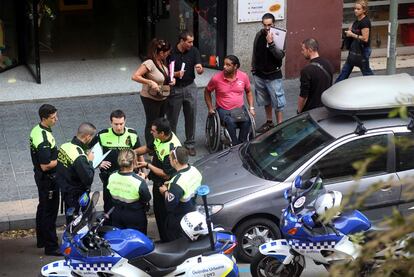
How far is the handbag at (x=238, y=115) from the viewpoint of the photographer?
12125 millimetres

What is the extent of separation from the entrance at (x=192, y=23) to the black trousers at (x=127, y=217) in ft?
26.8

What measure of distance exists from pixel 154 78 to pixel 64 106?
339 centimetres

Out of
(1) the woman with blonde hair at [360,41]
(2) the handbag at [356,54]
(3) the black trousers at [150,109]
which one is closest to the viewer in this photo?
(3) the black trousers at [150,109]

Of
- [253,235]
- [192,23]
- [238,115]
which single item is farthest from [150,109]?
[192,23]

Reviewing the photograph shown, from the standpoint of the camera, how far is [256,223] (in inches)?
370

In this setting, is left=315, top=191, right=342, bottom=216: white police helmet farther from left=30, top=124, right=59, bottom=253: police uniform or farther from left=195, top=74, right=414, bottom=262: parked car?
left=30, top=124, right=59, bottom=253: police uniform

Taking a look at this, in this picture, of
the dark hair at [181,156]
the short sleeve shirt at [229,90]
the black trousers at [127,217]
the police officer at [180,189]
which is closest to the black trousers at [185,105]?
the short sleeve shirt at [229,90]

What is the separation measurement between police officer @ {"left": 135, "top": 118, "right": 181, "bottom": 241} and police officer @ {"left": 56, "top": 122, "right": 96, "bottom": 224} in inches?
22.8

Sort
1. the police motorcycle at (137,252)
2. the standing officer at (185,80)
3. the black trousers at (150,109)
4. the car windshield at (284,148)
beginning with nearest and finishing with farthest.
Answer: the police motorcycle at (137,252) < the car windshield at (284,148) < the black trousers at (150,109) < the standing officer at (185,80)

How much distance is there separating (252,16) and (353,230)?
8.31 metres

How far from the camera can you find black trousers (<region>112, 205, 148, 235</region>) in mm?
8594

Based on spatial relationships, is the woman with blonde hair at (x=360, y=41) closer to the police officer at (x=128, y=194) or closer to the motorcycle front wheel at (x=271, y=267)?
the motorcycle front wheel at (x=271, y=267)

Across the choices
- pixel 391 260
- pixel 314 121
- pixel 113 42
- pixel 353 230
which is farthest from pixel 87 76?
pixel 391 260

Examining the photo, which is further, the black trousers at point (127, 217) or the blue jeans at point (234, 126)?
the blue jeans at point (234, 126)
